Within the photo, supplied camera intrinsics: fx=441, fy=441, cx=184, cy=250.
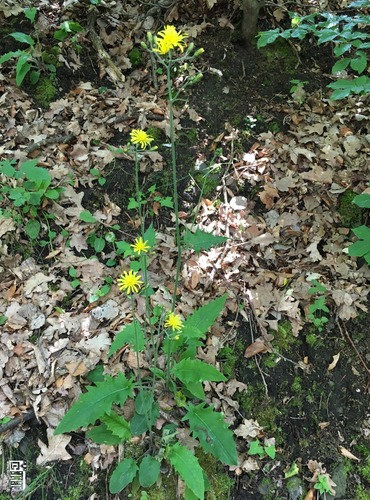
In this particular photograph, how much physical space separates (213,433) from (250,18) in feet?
13.2

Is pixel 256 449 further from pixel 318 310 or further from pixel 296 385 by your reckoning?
pixel 318 310

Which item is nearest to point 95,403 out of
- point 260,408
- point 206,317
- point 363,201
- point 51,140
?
point 206,317

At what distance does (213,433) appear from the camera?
260 cm

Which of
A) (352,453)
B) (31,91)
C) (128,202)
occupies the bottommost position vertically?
(352,453)

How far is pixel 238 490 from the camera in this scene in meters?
2.84

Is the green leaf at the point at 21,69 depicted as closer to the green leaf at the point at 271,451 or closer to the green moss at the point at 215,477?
the green moss at the point at 215,477

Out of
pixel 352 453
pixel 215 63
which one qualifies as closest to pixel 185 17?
pixel 215 63

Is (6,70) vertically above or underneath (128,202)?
above

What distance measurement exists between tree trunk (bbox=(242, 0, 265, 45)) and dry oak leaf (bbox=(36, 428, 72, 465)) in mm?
4167

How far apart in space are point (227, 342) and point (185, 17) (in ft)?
11.9

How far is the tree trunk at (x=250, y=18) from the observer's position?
4.46 metres

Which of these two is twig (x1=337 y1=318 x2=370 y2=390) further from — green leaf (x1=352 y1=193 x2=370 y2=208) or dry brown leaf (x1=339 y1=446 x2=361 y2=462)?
green leaf (x1=352 y1=193 x2=370 y2=208)

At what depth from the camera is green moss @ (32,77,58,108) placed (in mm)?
4289

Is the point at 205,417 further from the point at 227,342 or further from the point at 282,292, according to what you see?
the point at 282,292
